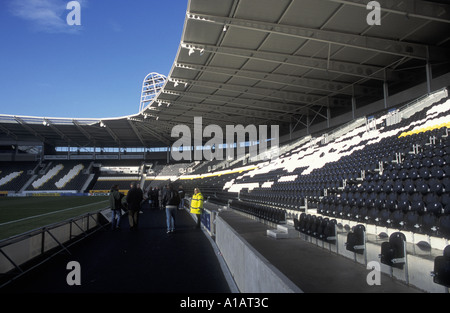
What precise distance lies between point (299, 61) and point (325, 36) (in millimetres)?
3012

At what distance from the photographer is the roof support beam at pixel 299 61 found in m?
15.0

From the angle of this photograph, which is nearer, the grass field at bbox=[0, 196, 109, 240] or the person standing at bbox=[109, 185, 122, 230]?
the person standing at bbox=[109, 185, 122, 230]

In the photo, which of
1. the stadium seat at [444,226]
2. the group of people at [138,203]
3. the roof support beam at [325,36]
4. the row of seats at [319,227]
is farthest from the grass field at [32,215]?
the stadium seat at [444,226]

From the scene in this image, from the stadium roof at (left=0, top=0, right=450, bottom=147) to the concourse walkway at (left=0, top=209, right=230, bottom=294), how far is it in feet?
29.7

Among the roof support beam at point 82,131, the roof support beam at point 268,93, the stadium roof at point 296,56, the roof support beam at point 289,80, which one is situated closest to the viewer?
the stadium roof at point 296,56

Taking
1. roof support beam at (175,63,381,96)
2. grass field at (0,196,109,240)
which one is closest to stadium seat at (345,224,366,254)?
grass field at (0,196,109,240)

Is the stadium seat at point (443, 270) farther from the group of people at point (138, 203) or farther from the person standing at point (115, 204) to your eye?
the person standing at point (115, 204)

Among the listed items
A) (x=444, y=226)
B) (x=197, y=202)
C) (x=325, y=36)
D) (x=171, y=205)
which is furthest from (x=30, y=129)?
(x=444, y=226)

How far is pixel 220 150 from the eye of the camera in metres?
44.5

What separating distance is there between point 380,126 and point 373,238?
497 inches

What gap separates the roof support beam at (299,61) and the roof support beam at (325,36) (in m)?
1.77

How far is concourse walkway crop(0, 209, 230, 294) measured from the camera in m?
4.36

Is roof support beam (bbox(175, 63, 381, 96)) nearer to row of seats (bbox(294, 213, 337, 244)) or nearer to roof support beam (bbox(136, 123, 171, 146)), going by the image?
row of seats (bbox(294, 213, 337, 244))
